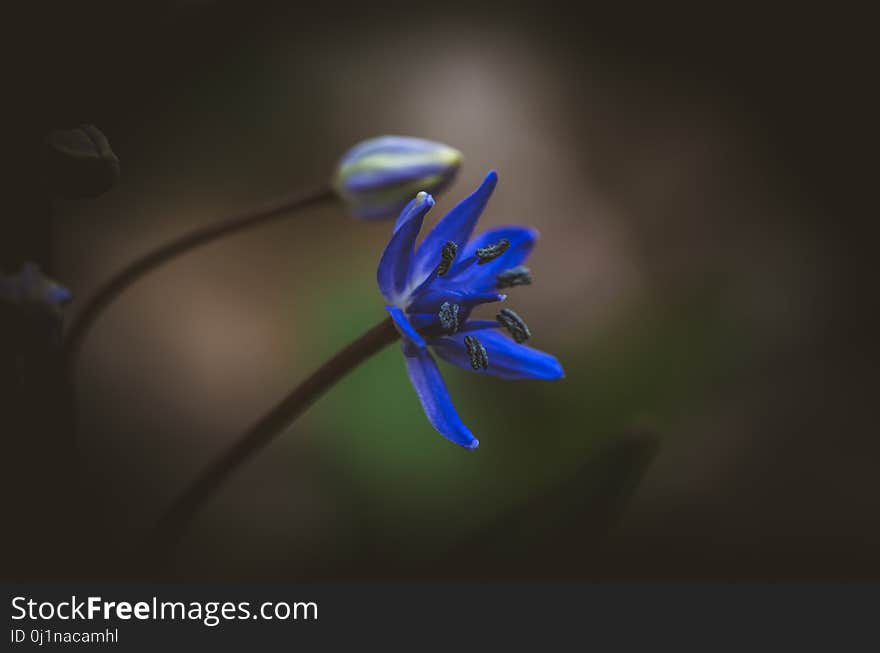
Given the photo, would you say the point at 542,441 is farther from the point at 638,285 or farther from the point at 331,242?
the point at 331,242

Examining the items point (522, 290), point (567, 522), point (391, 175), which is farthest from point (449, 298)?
point (522, 290)

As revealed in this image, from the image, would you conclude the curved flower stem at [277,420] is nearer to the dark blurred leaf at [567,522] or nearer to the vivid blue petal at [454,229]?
the vivid blue petal at [454,229]

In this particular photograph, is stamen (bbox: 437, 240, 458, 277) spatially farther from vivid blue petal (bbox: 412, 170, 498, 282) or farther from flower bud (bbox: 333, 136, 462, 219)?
flower bud (bbox: 333, 136, 462, 219)

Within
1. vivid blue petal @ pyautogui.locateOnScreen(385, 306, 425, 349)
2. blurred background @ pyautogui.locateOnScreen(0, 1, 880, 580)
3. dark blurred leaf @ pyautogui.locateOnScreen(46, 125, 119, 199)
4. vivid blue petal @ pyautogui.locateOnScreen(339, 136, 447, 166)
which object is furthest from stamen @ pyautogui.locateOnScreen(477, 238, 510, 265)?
blurred background @ pyautogui.locateOnScreen(0, 1, 880, 580)

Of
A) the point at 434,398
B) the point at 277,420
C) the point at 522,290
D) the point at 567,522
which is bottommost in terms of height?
the point at 522,290

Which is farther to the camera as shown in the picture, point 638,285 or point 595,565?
point 638,285

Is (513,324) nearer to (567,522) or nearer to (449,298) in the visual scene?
(449,298)

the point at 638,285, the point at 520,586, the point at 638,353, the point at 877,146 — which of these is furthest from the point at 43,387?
the point at 877,146
